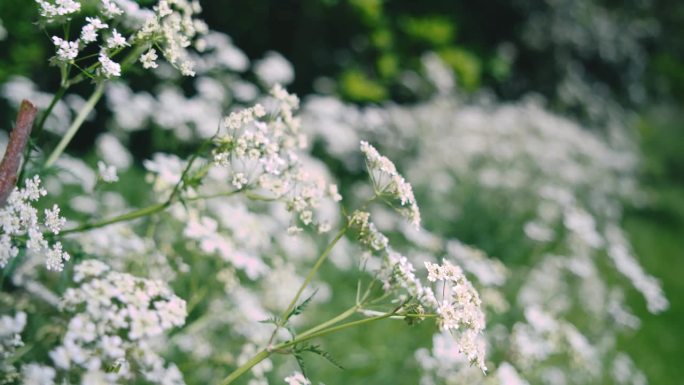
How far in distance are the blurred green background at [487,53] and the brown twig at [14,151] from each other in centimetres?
233

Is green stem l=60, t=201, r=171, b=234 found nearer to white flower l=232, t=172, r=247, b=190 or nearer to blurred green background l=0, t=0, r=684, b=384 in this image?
white flower l=232, t=172, r=247, b=190

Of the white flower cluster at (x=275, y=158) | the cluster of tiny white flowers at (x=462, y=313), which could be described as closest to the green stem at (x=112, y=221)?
the white flower cluster at (x=275, y=158)

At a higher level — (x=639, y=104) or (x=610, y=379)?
(x=610, y=379)

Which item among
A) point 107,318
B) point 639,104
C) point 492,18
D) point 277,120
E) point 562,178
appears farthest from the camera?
point 639,104

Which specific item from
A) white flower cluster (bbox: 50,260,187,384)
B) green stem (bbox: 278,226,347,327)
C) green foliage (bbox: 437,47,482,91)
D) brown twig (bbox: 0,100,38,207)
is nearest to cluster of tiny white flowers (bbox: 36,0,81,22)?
brown twig (bbox: 0,100,38,207)

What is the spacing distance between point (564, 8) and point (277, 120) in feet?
29.9

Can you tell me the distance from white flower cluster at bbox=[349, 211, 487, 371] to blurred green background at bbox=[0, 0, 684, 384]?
6.15 feet

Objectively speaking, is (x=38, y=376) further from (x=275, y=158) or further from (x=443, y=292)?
(x=443, y=292)

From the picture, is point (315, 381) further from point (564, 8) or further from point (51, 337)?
point (564, 8)

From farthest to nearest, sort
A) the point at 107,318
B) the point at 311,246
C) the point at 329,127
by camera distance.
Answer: the point at 329,127
the point at 311,246
the point at 107,318

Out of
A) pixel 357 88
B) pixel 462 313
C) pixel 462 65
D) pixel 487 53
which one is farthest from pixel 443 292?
pixel 487 53

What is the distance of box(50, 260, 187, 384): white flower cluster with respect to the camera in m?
1.78

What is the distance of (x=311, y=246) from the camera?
4578mm

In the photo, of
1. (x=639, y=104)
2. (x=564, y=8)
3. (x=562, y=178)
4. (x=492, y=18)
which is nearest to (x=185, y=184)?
(x=562, y=178)
